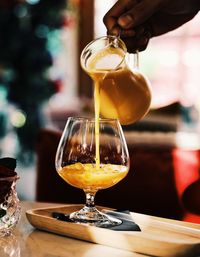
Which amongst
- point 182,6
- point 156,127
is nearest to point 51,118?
→ point 156,127

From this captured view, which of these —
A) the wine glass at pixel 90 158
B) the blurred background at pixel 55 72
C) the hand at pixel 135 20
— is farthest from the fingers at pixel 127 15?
the blurred background at pixel 55 72

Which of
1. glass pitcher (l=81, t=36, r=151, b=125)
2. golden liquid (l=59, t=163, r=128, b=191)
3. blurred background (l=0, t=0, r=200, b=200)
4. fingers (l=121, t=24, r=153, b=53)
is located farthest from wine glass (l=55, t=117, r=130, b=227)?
blurred background (l=0, t=0, r=200, b=200)

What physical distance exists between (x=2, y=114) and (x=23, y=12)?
643 mm

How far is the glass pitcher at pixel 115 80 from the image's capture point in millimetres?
1272

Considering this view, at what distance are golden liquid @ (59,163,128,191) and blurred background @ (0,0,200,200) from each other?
48.5 inches

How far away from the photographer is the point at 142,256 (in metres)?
1.00

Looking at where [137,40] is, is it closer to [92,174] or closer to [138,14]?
[138,14]

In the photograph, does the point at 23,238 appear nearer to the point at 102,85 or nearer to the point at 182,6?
the point at 102,85

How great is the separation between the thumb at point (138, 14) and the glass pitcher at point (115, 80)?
5.1 inches

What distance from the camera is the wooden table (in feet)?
3.24

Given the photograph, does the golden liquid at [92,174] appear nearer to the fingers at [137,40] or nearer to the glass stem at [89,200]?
the glass stem at [89,200]

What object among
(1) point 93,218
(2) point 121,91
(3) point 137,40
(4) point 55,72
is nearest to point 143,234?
(1) point 93,218

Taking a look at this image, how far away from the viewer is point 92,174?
1153mm

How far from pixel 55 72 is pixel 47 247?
403 cm
